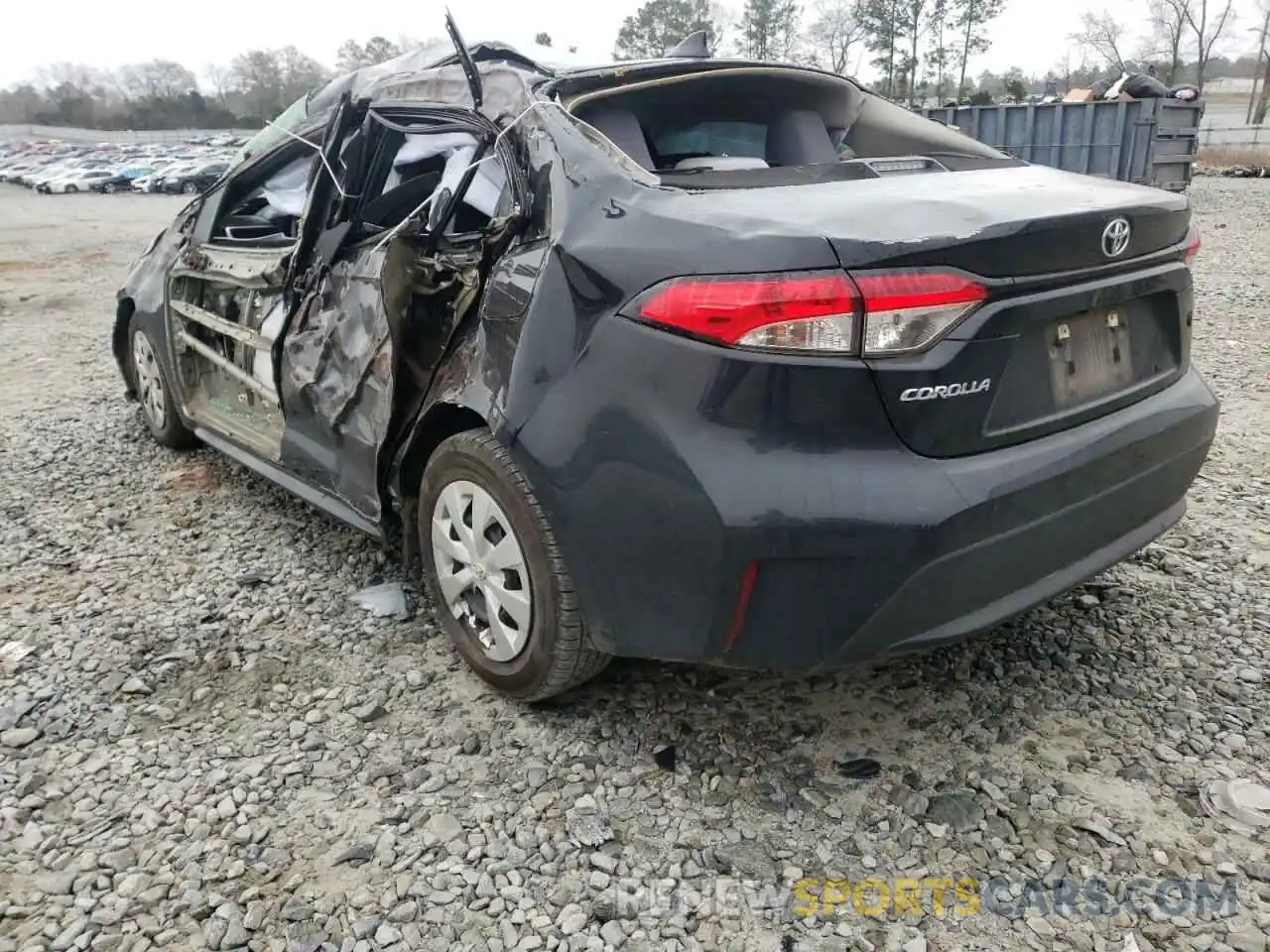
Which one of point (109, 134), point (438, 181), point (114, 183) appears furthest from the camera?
point (109, 134)

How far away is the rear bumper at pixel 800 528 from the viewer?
77.7 inches

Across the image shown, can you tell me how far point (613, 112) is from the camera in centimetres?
269

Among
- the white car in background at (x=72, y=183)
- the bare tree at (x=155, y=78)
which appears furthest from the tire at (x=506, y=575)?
the bare tree at (x=155, y=78)

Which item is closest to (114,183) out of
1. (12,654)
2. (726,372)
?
(12,654)

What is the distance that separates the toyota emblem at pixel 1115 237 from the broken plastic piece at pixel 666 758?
1597 mm

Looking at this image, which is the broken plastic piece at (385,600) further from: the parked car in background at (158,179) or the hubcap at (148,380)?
the parked car in background at (158,179)

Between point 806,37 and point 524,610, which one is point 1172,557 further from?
point 806,37

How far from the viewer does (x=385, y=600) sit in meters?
3.40

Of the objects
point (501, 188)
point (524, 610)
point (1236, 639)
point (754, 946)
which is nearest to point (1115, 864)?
point (754, 946)

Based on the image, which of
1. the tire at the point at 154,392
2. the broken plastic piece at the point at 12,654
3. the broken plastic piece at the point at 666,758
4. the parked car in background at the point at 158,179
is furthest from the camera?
the parked car in background at the point at 158,179

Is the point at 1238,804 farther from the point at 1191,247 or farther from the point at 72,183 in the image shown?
the point at 72,183

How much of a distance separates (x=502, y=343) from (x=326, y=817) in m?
1.23

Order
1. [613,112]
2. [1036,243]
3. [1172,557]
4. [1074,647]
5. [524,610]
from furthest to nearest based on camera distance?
[1172,557] < [1074,647] < [613,112] < [524,610] < [1036,243]

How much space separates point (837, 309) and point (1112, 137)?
47.0ft
